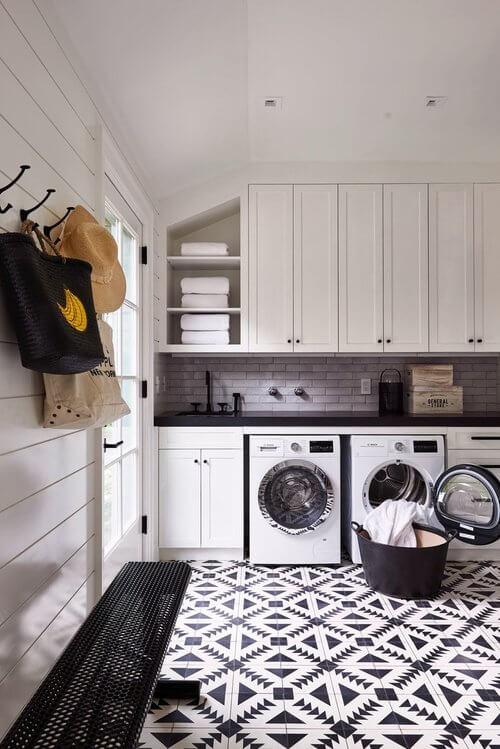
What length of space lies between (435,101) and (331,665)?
2848mm

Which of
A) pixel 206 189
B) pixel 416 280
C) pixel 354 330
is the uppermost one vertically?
pixel 206 189

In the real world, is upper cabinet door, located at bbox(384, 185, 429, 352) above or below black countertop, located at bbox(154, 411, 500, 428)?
above

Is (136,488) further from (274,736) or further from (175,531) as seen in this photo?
(274,736)

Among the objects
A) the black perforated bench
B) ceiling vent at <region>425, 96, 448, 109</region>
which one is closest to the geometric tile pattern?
the black perforated bench

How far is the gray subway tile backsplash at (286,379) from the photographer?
3.88 meters

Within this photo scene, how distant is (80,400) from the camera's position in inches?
62.0

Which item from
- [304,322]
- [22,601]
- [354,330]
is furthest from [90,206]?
[354,330]

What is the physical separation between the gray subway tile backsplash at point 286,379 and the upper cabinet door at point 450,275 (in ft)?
1.44

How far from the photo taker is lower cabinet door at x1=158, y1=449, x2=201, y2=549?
3.29 metres

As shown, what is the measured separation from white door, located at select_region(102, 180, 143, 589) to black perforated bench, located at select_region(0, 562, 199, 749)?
69cm

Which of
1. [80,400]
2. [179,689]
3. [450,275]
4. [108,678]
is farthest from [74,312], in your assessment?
[450,275]

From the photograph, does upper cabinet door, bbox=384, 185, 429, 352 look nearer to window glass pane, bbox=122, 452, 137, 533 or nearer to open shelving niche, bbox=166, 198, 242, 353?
open shelving niche, bbox=166, 198, 242, 353

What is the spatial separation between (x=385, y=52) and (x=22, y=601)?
2.57 m

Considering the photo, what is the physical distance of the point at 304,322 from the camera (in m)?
3.51
